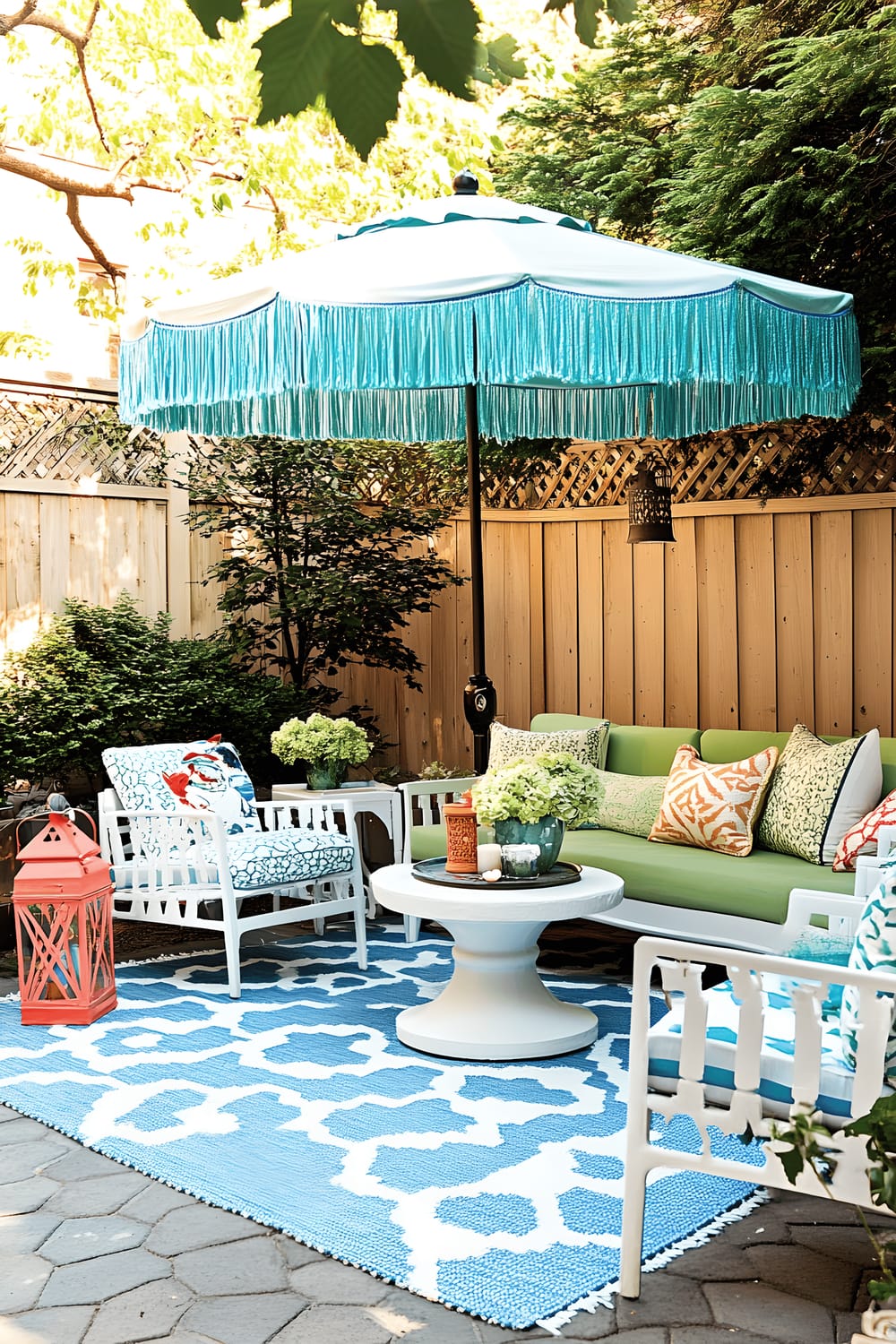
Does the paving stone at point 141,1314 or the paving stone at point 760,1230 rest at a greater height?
the paving stone at point 141,1314

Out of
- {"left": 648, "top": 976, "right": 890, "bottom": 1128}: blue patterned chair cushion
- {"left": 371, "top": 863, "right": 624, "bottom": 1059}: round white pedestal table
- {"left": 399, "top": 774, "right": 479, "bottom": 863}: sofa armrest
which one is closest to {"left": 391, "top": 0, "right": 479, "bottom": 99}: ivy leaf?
{"left": 648, "top": 976, "right": 890, "bottom": 1128}: blue patterned chair cushion

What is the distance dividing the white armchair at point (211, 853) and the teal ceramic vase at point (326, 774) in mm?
464

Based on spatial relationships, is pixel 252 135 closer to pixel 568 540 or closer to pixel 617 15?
pixel 568 540

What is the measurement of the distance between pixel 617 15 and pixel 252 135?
6.76 metres

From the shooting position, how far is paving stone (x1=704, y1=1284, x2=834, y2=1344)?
7.57ft

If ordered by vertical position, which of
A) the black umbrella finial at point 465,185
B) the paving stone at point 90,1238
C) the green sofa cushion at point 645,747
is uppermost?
the black umbrella finial at point 465,185

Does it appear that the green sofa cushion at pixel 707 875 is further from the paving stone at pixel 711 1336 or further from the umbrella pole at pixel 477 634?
the paving stone at pixel 711 1336

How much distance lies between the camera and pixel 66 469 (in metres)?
6.09

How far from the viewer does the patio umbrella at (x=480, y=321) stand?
12.0 feet

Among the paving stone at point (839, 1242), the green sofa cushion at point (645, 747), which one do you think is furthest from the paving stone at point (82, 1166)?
the green sofa cushion at point (645, 747)

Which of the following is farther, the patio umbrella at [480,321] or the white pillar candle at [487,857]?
the white pillar candle at [487,857]

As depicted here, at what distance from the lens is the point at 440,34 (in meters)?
1.31

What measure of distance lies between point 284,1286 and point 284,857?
2.34 meters

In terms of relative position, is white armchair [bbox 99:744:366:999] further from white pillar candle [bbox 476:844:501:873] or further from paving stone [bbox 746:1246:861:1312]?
paving stone [bbox 746:1246:861:1312]
